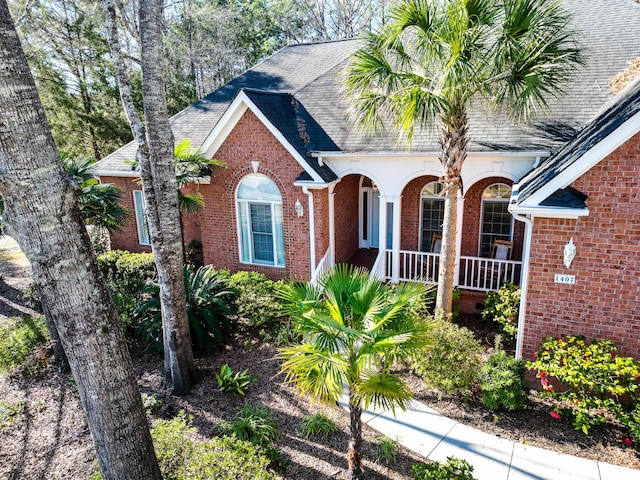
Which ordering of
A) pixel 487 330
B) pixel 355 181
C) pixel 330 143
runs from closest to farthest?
pixel 487 330 < pixel 330 143 < pixel 355 181

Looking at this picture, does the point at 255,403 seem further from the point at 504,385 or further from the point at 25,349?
the point at 25,349

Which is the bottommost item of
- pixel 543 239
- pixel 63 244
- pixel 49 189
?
pixel 543 239

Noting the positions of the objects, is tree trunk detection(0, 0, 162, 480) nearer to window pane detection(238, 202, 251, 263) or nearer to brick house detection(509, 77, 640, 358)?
brick house detection(509, 77, 640, 358)

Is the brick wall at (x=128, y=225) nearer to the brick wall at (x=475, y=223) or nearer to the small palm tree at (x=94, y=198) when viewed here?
the small palm tree at (x=94, y=198)

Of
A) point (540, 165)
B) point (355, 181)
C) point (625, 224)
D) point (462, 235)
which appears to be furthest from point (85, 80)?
point (625, 224)

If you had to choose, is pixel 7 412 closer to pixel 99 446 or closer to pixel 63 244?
pixel 99 446

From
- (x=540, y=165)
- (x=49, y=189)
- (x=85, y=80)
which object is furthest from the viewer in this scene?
(x=85, y=80)

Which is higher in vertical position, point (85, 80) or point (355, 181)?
point (85, 80)

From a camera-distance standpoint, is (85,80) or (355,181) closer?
(355,181)
